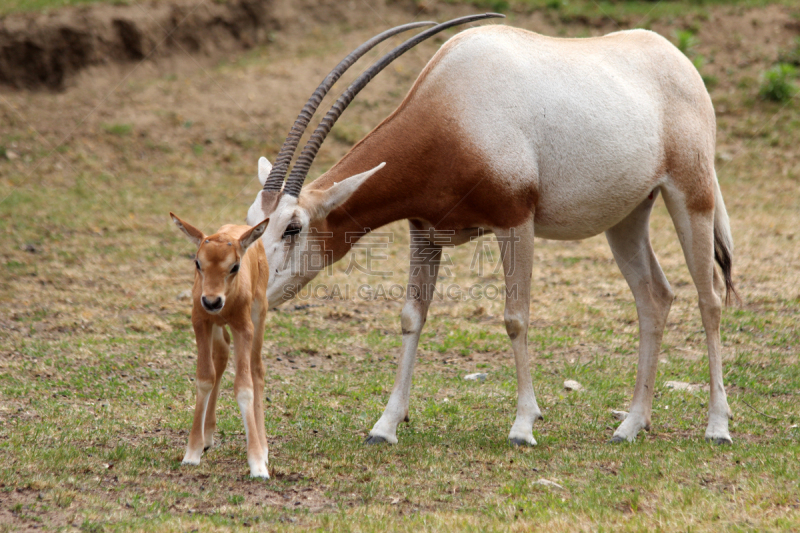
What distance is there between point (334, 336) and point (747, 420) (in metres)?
4.11

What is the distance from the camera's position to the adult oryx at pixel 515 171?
542 cm

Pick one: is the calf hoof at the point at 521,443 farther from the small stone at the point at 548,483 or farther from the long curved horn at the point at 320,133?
the long curved horn at the point at 320,133

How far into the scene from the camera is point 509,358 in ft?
26.0

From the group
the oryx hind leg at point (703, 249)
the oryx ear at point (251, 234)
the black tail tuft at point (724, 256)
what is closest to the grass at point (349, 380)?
the oryx hind leg at point (703, 249)

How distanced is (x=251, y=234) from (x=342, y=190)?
1103 millimetres

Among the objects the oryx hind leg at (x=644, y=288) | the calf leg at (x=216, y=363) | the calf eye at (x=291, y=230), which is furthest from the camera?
the oryx hind leg at (x=644, y=288)

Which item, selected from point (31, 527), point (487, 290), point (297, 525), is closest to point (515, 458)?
point (297, 525)

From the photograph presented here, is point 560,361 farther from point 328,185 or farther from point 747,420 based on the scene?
point 328,185

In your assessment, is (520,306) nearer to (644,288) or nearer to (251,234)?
(644,288)

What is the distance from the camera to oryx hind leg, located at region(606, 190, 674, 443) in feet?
20.0

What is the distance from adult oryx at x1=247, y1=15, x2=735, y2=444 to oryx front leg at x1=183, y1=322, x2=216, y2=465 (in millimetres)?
824

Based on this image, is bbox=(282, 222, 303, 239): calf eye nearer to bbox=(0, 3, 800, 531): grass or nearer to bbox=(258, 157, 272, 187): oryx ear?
bbox=(258, 157, 272, 187): oryx ear

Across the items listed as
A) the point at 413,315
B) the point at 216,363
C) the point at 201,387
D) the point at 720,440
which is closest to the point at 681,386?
the point at 720,440

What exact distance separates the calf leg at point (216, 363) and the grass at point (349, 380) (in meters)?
0.16
